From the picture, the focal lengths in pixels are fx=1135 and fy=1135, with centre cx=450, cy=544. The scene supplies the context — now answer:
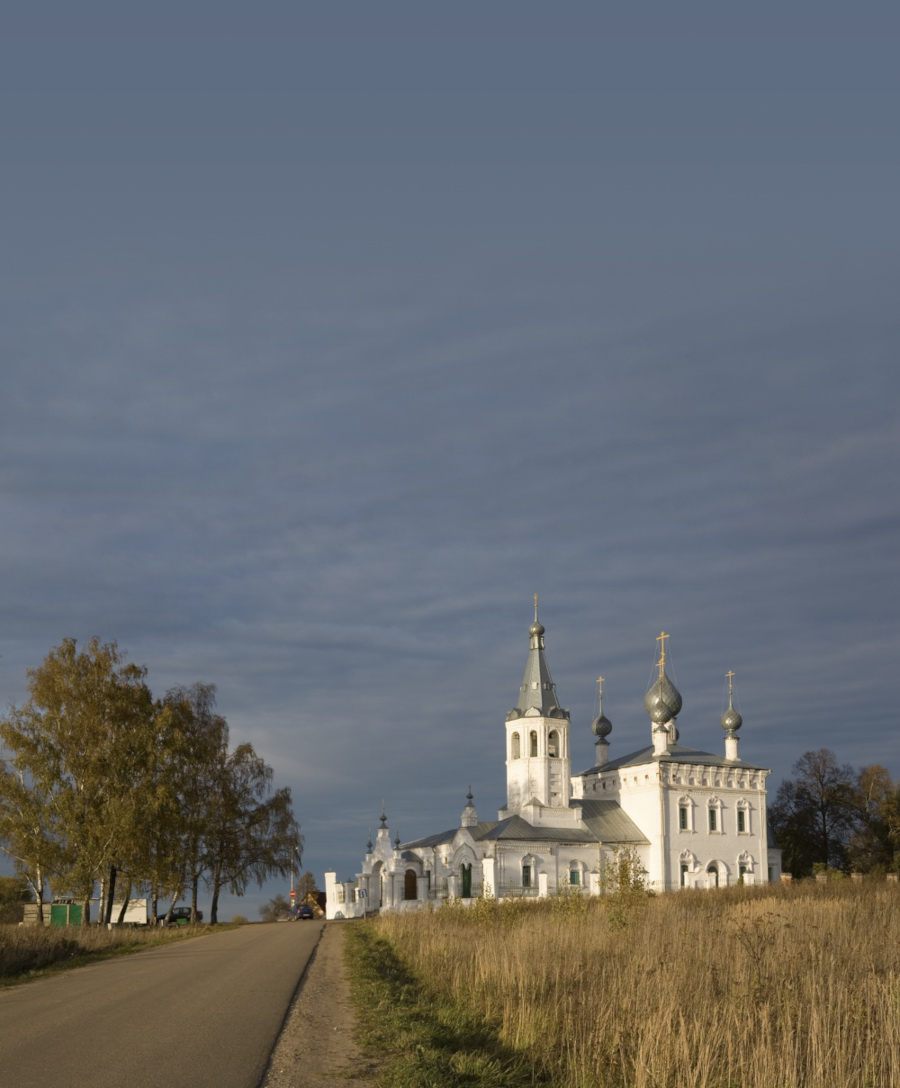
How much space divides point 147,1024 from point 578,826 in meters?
56.0

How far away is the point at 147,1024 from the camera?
495 inches

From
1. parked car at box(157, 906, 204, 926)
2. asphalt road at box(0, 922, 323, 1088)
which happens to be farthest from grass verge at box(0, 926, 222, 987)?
parked car at box(157, 906, 204, 926)

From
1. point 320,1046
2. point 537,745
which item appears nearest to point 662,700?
point 537,745

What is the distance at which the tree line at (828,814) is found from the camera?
2918 inches

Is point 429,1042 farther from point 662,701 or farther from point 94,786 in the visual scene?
point 662,701

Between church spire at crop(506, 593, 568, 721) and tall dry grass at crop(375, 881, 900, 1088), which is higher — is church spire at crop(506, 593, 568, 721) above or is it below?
above

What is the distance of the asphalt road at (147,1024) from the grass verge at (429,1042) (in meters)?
1.12

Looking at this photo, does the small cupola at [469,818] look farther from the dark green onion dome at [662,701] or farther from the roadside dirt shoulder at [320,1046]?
the roadside dirt shoulder at [320,1046]

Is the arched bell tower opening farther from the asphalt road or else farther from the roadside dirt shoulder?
the roadside dirt shoulder

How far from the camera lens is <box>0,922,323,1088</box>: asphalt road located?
960cm

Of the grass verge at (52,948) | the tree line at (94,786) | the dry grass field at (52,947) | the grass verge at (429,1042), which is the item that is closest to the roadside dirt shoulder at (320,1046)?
the grass verge at (429,1042)

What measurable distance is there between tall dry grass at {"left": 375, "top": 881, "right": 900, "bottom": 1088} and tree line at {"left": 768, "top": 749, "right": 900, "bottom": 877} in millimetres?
59169

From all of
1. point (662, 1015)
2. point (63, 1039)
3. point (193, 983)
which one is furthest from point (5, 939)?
point (662, 1015)

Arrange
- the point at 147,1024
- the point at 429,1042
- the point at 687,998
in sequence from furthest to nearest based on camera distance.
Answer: the point at 147,1024, the point at 687,998, the point at 429,1042
